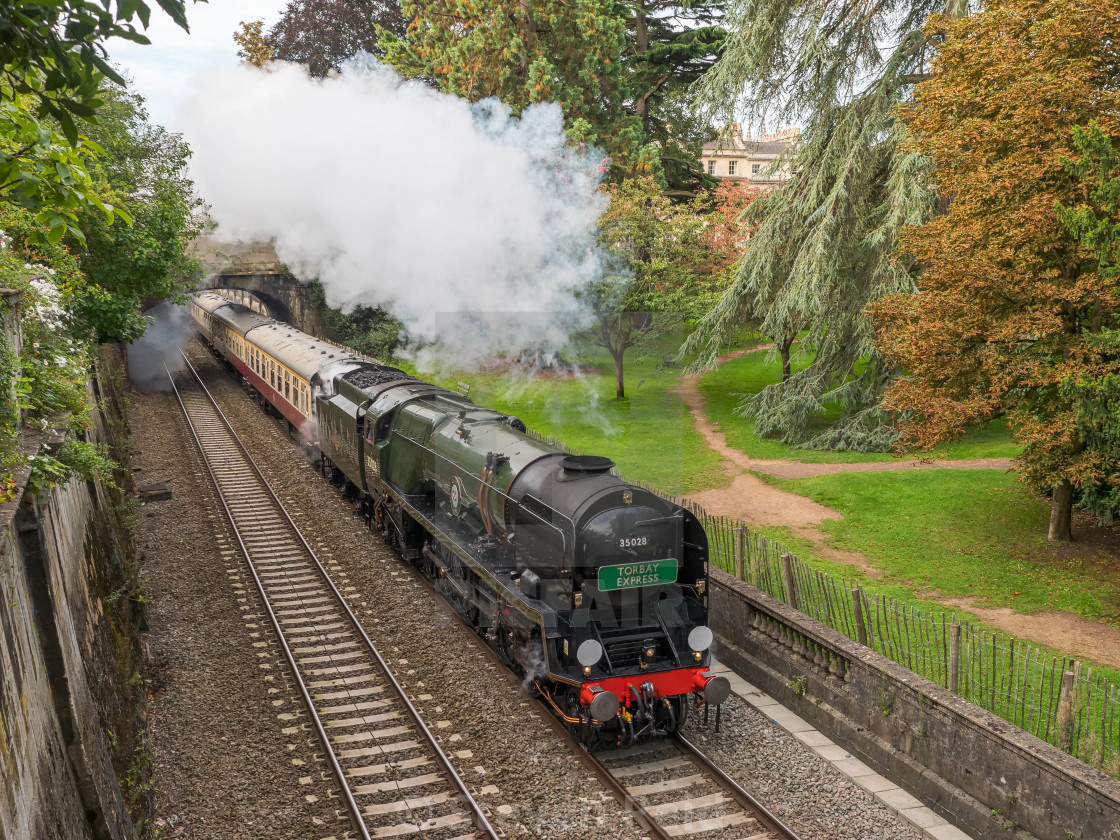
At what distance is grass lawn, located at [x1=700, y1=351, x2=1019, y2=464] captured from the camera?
2173 cm

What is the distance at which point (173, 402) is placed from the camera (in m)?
30.0

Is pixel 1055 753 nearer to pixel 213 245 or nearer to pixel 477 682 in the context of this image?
pixel 477 682

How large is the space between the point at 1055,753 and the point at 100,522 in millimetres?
13010

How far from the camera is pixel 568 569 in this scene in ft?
29.2

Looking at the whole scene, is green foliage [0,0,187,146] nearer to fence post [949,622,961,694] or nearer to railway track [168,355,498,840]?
railway track [168,355,498,840]

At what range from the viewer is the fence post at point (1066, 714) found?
24.7ft

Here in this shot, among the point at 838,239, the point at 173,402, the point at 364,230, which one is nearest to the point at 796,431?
the point at 838,239

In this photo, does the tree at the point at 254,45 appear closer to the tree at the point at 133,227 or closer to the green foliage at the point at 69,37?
the tree at the point at 133,227

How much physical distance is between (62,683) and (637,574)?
220 inches

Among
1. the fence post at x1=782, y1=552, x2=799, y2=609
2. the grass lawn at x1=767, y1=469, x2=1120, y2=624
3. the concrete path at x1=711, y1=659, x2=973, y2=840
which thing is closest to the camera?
the concrete path at x1=711, y1=659, x2=973, y2=840

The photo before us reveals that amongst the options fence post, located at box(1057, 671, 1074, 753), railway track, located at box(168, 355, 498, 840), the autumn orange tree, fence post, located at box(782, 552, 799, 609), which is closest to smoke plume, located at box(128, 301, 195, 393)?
railway track, located at box(168, 355, 498, 840)

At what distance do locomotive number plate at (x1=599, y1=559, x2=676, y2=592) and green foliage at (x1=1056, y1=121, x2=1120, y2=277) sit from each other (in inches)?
310

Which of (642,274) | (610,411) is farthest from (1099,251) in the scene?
(642,274)

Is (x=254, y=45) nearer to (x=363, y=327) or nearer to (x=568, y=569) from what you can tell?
(x=363, y=327)
